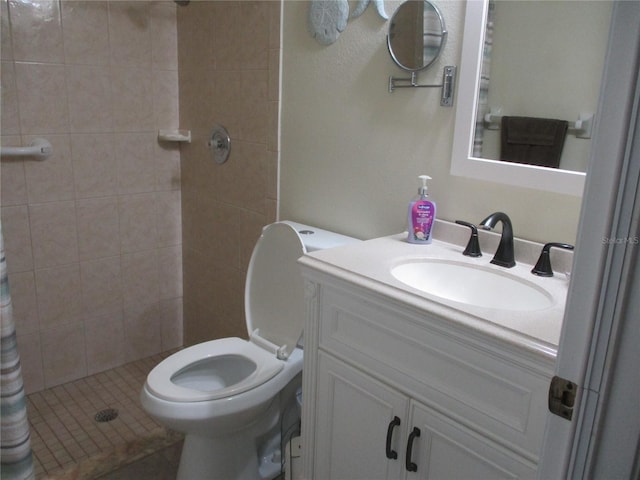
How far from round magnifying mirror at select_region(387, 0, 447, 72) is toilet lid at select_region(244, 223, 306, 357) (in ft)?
2.06

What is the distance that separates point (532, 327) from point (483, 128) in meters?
0.66

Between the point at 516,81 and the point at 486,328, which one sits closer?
the point at 486,328

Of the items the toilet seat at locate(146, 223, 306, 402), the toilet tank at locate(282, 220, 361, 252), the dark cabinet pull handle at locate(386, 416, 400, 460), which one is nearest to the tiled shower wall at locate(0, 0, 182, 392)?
the toilet seat at locate(146, 223, 306, 402)

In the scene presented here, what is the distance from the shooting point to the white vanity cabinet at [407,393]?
100cm

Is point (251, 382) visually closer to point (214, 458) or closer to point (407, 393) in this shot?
point (214, 458)

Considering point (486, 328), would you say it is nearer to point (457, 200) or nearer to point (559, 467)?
point (559, 467)

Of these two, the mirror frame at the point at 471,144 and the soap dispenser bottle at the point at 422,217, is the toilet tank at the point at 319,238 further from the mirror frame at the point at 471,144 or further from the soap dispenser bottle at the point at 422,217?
the mirror frame at the point at 471,144

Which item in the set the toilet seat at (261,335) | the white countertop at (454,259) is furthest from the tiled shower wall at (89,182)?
the white countertop at (454,259)

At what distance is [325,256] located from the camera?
4.55 feet

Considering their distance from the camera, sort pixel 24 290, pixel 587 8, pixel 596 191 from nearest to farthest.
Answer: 1. pixel 596 191
2. pixel 587 8
3. pixel 24 290

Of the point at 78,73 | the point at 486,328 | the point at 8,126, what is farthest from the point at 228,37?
the point at 486,328

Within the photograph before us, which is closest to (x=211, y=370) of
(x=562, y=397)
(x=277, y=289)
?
(x=277, y=289)

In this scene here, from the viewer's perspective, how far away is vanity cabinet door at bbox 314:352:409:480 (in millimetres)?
1229

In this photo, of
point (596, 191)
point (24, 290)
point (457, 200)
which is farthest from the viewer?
point (24, 290)
